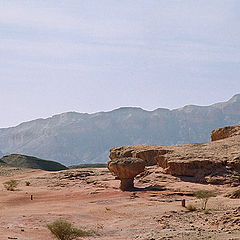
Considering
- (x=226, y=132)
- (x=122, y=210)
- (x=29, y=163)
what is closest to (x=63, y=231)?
(x=122, y=210)

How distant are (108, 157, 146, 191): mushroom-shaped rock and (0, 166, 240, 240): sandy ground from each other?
928 millimetres

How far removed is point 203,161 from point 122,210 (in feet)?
32.4

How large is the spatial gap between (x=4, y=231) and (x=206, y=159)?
18548mm

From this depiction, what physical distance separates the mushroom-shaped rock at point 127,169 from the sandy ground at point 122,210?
0.93 m

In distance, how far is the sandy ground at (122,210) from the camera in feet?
54.4

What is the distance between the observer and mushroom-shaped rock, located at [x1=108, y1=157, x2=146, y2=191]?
99.5 feet

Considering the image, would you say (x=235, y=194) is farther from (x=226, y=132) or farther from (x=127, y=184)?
(x=226, y=132)

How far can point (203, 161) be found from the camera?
100 feet

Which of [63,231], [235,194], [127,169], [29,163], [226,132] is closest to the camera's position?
[63,231]

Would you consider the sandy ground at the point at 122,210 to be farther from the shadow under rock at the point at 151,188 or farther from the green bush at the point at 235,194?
the green bush at the point at 235,194

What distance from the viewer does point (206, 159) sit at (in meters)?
30.7

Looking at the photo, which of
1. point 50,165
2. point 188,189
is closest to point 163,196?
point 188,189

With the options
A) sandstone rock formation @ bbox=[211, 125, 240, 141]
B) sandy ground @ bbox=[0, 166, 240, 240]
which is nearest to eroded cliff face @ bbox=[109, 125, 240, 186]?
sandy ground @ bbox=[0, 166, 240, 240]

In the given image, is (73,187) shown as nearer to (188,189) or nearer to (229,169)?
(188,189)
